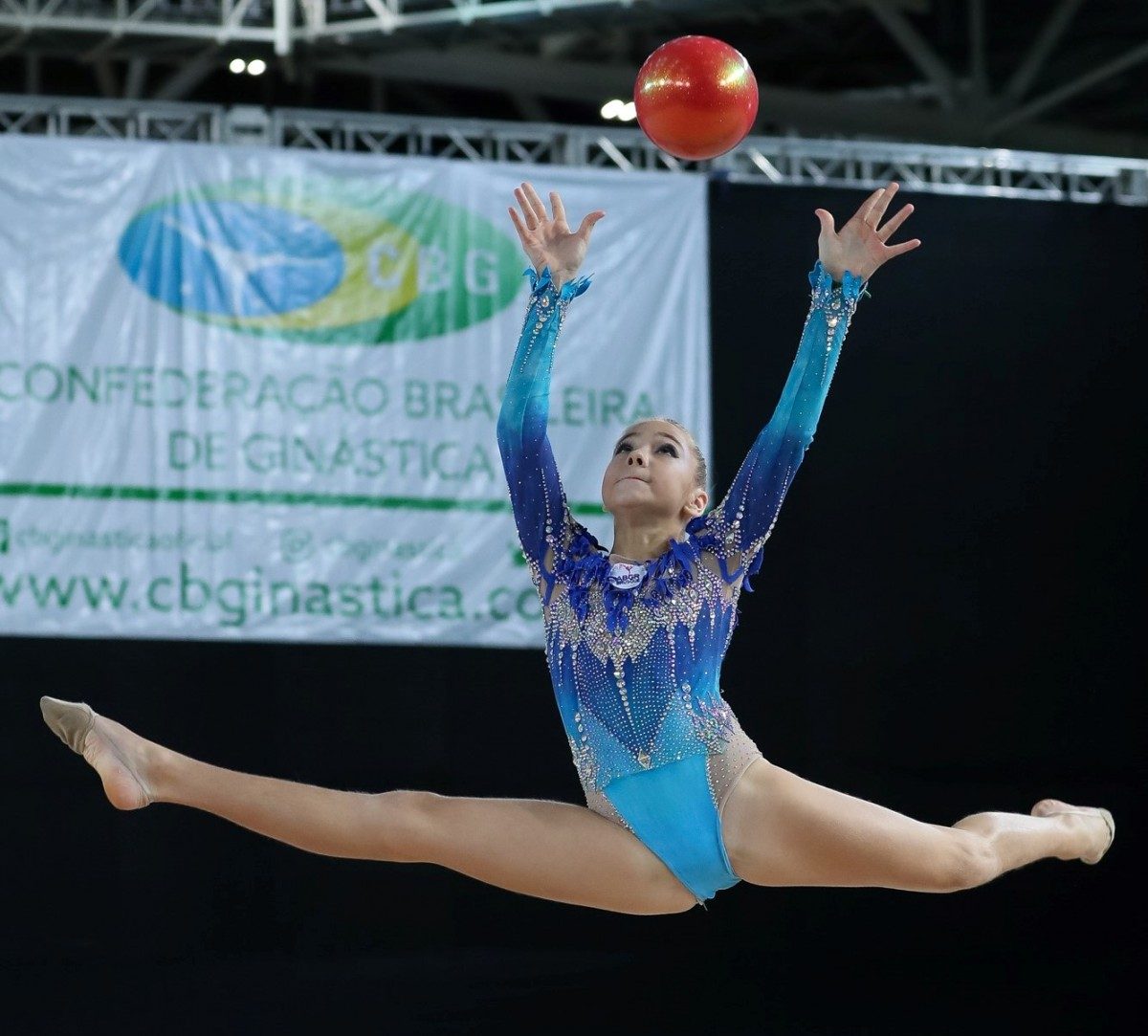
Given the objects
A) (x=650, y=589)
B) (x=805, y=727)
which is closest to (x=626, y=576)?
(x=650, y=589)

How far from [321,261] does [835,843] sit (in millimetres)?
3811

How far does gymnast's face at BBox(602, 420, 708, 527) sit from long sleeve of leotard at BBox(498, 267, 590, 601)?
0.12 meters

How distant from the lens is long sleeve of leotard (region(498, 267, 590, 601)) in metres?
3.85

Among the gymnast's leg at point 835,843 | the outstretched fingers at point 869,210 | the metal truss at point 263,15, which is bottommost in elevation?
the gymnast's leg at point 835,843

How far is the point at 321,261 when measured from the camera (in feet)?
21.9

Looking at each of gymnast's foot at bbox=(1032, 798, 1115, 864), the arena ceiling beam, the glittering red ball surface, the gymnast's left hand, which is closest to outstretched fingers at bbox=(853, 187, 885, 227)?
the gymnast's left hand

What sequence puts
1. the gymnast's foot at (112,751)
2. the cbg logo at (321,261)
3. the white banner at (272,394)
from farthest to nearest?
the cbg logo at (321,261) → the white banner at (272,394) → the gymnast's foot at (112,751)

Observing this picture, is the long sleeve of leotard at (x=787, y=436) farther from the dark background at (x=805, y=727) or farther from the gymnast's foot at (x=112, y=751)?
the dark background at (x=805, y=727)

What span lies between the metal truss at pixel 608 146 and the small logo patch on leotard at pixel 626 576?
3.08 metres

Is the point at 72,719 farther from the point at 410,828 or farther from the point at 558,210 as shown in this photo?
the point at 558,210

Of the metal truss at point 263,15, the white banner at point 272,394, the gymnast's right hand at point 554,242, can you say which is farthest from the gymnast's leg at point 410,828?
the metal truss at point 263,15

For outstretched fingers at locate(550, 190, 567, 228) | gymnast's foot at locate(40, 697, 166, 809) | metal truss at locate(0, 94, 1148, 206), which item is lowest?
gymnast's foot at locate(40, 697, 166, 809)

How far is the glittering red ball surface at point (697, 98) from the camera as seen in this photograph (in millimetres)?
4188

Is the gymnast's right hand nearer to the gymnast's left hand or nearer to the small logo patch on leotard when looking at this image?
the gymnast's left hand
